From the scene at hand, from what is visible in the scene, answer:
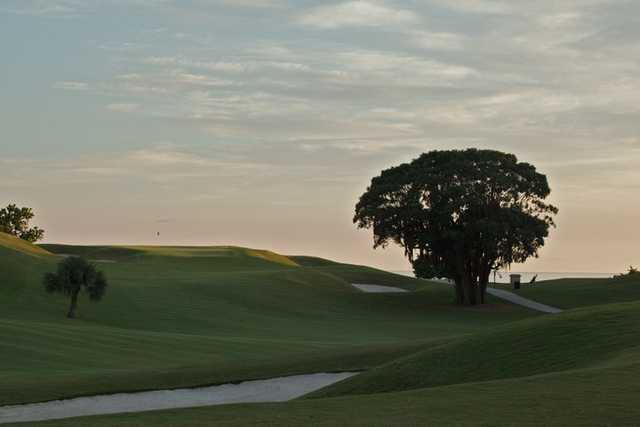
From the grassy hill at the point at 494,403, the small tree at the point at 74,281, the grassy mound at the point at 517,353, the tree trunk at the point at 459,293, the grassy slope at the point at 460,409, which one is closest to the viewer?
the grassy slope at the point at 460,409

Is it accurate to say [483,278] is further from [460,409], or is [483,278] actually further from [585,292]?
[460,409]

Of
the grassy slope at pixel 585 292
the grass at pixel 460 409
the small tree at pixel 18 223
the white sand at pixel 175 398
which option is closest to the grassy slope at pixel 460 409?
the grass at pixel 460 409

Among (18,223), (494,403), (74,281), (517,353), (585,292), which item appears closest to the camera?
(494,403)

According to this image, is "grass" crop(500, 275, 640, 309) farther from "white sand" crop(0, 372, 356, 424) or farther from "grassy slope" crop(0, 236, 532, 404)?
"white sand" crop(0, 372, 356, 424)

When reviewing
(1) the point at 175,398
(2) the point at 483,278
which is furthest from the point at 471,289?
(1) the point at 175,398

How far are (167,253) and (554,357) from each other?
4011 inches

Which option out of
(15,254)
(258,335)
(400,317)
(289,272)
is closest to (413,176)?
(400,317)

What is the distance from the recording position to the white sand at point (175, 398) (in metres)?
28.1

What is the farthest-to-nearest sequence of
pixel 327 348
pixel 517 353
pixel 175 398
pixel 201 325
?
pixel 201 325
pixel 327 348
pixel 175 398
pixel 517 353

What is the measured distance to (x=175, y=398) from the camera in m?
31.1

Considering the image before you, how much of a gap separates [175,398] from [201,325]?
34.9 m

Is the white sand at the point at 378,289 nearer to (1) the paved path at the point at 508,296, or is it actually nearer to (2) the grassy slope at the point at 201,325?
(1) the paved path at the point at 508,296

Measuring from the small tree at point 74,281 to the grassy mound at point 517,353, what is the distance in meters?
39.2

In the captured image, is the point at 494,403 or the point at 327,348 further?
the point at 327,348
